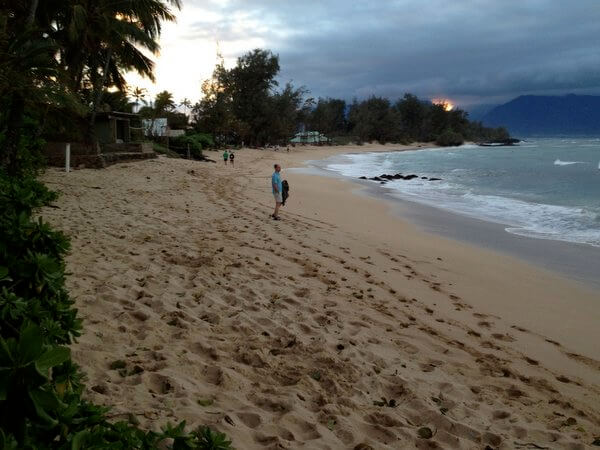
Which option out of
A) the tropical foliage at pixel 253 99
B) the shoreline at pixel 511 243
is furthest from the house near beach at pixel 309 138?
the shoreline at pixel 511 243

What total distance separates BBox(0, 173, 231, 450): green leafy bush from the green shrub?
410ft

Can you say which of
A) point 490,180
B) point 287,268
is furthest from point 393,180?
point 287,268

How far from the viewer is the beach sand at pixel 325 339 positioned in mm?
3039

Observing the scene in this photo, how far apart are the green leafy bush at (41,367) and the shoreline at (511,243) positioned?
7748mm

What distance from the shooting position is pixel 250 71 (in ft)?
182

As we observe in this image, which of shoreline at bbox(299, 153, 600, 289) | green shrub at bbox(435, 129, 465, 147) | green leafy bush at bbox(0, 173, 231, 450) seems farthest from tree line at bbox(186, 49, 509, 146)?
green leafy bush at bbox(0, 173, 231, 450)

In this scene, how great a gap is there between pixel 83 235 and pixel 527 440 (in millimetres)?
6155

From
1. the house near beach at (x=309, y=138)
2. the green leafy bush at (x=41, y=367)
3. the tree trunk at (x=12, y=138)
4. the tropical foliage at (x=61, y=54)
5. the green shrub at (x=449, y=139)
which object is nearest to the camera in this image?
the green leafy bush at (x=41, y=367)

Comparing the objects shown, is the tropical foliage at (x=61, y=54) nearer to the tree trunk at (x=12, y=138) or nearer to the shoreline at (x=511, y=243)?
the tree trunk at (x=12, y=138)

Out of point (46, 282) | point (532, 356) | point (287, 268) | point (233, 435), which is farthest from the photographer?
point (287, 268)

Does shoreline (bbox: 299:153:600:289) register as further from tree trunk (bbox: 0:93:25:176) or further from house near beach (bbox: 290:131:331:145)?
house near beach (bbox: 290:131:331:145)

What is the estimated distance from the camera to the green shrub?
4705 inches

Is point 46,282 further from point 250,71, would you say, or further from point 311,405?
point 250,71

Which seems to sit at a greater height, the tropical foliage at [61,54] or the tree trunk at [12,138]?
the tropical foliage at [61,54]
